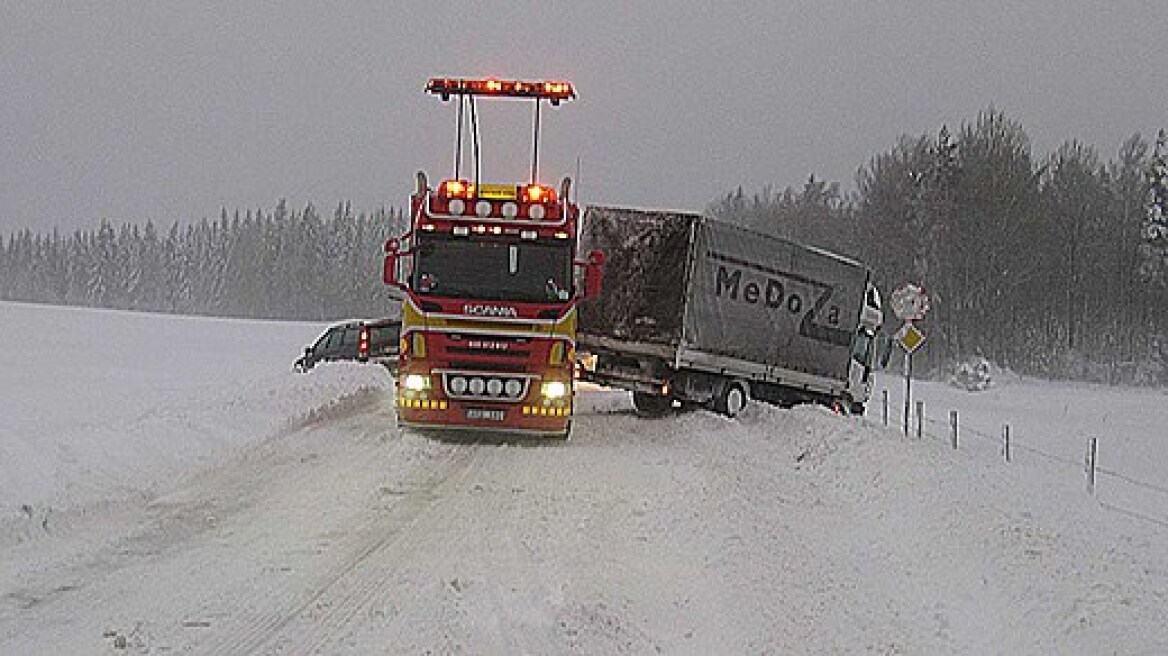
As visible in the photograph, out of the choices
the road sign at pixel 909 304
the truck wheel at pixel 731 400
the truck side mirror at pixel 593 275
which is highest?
the truck side mirror at pixel 593 275

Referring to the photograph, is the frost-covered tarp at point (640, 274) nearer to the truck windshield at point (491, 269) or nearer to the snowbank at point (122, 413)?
the truck windshield at point (491, 269)

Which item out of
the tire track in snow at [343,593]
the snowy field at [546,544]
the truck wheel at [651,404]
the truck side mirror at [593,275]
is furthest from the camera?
the truck wheel at [651,404]

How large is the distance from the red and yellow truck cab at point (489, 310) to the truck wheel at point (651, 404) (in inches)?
225

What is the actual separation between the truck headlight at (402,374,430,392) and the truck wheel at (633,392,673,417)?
645 centimetres

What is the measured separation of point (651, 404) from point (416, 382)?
23.0ft

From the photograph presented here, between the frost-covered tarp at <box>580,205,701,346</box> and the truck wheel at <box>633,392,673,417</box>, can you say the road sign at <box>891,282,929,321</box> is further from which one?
the frost-covered tarp at <box>580,205,701,346</box>

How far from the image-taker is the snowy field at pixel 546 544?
6.62 meters

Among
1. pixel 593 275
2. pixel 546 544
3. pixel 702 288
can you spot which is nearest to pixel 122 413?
pixel 593 275

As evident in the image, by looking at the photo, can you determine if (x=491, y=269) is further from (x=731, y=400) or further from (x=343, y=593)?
(x=343, y=593)

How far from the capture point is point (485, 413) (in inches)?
590

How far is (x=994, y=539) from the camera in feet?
31.9

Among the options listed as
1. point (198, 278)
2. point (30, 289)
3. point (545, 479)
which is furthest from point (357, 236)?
point (545, 479)

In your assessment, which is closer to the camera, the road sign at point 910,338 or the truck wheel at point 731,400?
the truck wheel at point 731,400

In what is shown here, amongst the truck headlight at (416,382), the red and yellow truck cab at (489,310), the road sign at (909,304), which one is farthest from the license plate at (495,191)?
the road sign at (909,304)
